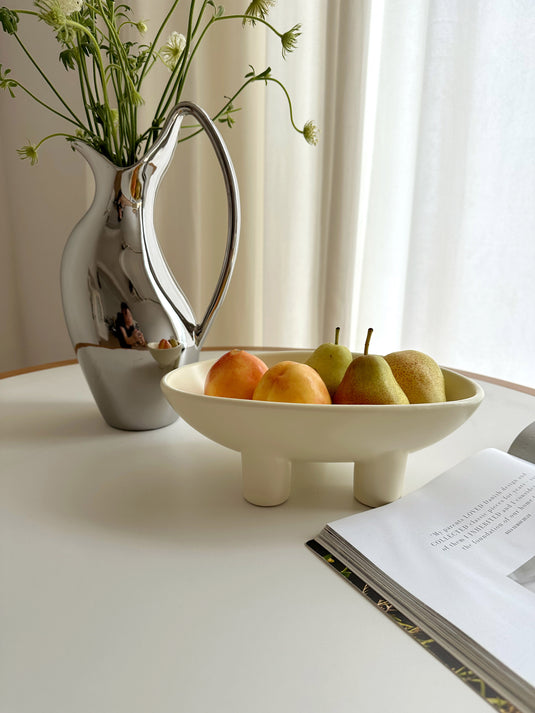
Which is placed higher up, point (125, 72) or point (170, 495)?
point (125, 72)

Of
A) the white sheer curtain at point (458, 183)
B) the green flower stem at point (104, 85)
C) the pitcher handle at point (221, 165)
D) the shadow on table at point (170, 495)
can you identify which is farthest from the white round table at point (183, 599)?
the white sheer curtain at point (458, 183)

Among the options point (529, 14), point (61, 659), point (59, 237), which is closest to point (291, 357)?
point (61, 659)

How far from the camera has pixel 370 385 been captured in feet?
1.54

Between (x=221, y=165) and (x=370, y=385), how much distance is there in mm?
323

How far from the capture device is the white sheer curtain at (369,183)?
132 centimetres

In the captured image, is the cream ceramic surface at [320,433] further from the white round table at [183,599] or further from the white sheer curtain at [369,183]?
the white sheer curtain at [369,183]

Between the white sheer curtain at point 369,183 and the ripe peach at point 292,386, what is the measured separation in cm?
104

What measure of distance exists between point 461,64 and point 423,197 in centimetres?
31

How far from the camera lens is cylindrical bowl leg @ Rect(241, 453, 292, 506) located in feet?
1.55

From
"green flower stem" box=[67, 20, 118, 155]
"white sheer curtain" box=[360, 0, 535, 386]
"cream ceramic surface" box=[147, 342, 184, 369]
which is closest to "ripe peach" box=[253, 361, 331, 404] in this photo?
"cream ceramic surface" box=[147, 342, 184, 369]

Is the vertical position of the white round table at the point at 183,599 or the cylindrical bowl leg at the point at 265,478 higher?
the cylindrical bowl leg at the point at 265,478

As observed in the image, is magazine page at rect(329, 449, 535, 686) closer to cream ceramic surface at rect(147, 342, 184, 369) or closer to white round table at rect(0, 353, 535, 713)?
white round table at rect(0, 353, 535, 713)

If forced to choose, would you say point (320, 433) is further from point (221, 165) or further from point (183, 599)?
point (221, 165)

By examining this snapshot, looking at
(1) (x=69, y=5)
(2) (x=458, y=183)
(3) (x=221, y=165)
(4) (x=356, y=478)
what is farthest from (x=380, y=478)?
(2) (x=458, y=183)
